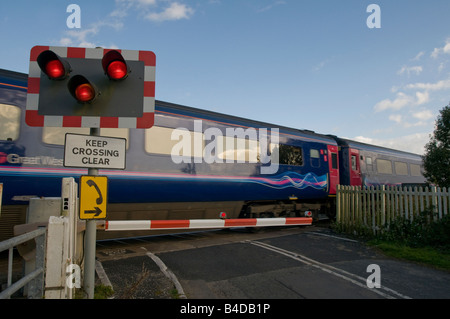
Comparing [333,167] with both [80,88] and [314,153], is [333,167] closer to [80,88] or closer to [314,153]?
[314,153]

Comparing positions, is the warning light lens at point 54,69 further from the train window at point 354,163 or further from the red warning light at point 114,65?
the train window at point 354,163

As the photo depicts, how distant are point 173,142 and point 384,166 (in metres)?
13.0

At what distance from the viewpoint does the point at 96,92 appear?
3.27 m

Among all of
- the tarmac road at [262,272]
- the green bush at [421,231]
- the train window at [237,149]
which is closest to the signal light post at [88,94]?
the tarmac road at [262,272]

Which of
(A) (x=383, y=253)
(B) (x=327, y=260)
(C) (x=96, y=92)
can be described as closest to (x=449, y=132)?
(A) (x=383, y=253)

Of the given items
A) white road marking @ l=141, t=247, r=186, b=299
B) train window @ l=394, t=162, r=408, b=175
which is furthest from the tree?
white road marking @ l=141, t=247, r=186, b=299

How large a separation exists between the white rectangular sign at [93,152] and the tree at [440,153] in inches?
468

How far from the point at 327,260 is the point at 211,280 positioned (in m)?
2.51

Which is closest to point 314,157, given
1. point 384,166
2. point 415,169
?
point 384,166

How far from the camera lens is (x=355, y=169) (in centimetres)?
1367

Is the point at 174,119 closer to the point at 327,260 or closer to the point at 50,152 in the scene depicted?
the point at 50,152

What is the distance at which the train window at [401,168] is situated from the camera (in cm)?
1681

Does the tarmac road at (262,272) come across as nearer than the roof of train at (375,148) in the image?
Yes

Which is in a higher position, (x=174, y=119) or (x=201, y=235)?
(x=174, y=119)
